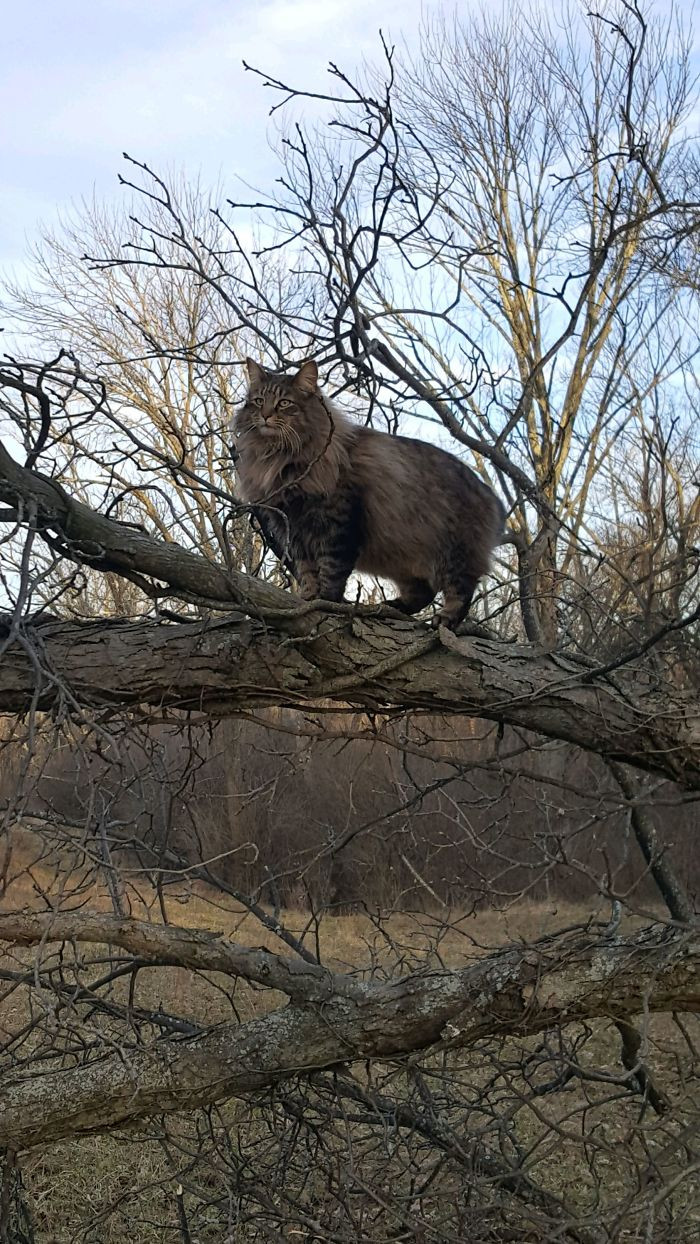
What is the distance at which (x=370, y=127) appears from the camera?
3686mm

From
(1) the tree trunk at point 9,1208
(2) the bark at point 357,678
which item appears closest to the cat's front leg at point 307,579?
(2) the bark at point 357,678

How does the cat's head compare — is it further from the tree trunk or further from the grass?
the tree trunk

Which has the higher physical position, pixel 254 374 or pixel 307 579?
pixel 254 374

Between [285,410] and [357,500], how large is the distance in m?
0.49

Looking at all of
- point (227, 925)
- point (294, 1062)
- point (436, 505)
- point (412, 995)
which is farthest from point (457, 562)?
point (227, 925)

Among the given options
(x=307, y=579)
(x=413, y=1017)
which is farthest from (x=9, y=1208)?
(x=307, y=579)

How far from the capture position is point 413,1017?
9.71ft

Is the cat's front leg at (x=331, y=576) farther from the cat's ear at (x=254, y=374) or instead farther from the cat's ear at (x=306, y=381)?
the cat's ear at (x=254, y=374)

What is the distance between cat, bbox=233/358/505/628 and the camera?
A: 11.9ft

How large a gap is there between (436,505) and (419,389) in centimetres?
86

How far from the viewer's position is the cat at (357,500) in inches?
143

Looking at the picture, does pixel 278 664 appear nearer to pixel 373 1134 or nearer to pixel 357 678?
pixel 357 678

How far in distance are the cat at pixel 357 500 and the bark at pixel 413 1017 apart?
122 centimetres

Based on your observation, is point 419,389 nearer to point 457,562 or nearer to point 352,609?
point 457,562
